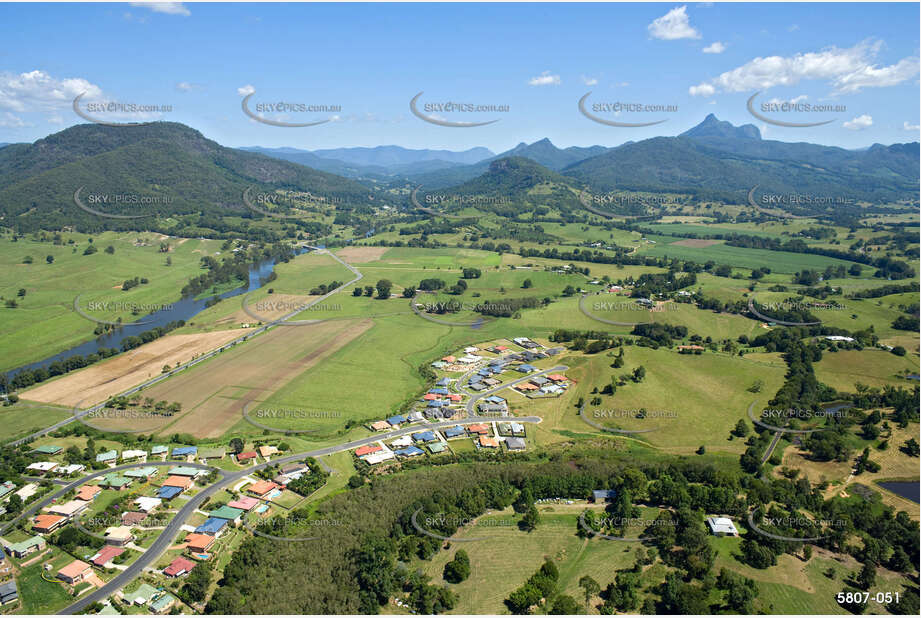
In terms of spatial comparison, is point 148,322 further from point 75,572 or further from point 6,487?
point 75,572

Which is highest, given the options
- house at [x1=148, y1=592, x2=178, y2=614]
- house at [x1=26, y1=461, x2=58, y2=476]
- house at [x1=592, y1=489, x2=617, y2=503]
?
house at [x1=26, y1=461, x2=58, y2=476]

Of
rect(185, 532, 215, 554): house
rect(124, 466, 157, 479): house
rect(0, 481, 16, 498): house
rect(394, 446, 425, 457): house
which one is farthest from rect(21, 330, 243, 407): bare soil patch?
rect(394, 446, 425, 457): house

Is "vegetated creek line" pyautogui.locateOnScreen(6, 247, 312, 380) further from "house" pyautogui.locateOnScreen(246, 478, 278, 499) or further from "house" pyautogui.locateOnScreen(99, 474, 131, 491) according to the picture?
"house" pyautogui.locateOnScreen(246, 478, 278, 499)

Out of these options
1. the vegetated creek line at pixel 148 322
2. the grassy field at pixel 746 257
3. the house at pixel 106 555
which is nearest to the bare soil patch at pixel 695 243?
the grassy field at pixel 746 257

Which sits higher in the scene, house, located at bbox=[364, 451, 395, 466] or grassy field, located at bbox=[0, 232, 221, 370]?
grassy field, located at bbox=[0, 232, 221, 370]

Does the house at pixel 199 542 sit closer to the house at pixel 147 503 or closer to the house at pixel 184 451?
the house at pixel 147 503

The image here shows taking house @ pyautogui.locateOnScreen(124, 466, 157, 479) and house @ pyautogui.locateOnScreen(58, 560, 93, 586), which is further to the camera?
house @ pyautogui.locateOnScreen(124, 466, 157, 479)
